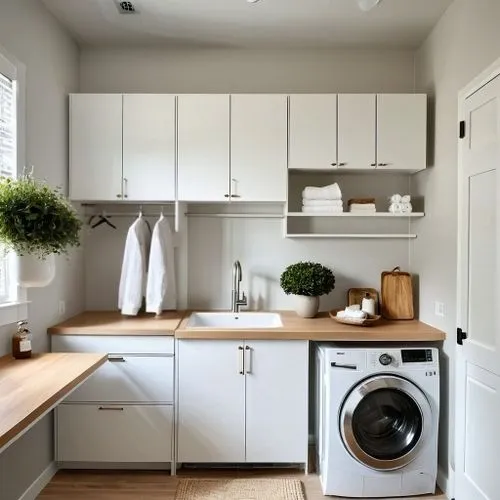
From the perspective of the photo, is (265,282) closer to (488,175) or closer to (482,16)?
(488,175)

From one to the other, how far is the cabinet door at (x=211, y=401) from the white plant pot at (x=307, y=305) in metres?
0.56

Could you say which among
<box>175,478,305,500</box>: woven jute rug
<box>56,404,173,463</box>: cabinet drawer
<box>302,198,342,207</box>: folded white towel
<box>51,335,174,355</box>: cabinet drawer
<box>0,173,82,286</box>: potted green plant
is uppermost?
<box>302,198,342,207</box>: folded white towel

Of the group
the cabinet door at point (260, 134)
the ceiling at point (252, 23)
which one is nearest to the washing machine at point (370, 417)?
the cabinet door at point (260, 134)

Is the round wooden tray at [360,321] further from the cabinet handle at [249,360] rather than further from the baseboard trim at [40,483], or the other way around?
the baseboard trim at [40,483]

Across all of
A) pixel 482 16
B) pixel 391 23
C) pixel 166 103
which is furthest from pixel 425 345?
pixel 166 103

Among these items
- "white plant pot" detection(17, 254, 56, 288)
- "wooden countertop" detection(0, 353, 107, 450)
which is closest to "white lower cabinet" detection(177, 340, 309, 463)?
"wooden countertop" detection(0, 353, 107, 450)

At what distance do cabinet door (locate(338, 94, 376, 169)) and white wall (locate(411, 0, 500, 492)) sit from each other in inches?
15.5

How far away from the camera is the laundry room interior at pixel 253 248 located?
2232 mm

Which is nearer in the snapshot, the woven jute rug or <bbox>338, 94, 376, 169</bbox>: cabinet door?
the woven jute rug

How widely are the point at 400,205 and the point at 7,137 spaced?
2.37 meters

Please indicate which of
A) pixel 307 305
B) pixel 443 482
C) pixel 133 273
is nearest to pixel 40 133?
pixel 133 273

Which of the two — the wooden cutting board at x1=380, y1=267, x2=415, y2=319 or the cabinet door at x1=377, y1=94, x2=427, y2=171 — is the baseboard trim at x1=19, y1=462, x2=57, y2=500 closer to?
the wooden cutting board at x1=380, y1=267, x2=415, y2=319

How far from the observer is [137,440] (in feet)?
8.58

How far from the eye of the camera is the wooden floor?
A: 2465 millimetres
